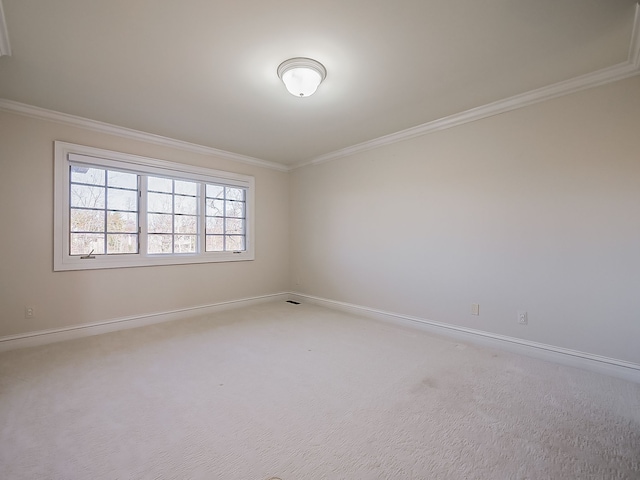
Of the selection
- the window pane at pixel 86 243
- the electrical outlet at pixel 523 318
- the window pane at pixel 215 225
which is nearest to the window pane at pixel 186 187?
the window pane at pixel 215 225

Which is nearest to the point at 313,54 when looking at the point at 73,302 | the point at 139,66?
the point at 139,66

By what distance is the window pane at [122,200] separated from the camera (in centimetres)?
367

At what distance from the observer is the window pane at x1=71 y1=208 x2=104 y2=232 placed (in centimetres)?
343

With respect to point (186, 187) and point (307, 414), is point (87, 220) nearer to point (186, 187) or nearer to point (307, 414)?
point (186, 187)

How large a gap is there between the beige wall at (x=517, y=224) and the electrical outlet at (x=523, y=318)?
43mm

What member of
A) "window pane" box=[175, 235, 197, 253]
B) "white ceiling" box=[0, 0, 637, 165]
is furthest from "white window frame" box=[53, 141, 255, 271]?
"white ceiling" box=[0, 0, 637, 165]

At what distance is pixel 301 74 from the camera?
2.38 meters

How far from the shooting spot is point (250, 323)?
3949 millimetres

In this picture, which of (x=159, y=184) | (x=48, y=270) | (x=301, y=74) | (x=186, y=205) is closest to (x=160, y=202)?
(x=159, y=184)

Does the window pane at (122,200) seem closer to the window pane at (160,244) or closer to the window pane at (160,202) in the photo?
the window pane at (160,202)

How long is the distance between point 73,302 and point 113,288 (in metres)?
0.40

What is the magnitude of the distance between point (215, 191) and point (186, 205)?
1.71ft

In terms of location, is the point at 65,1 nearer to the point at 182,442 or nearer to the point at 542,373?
the point at 182,442

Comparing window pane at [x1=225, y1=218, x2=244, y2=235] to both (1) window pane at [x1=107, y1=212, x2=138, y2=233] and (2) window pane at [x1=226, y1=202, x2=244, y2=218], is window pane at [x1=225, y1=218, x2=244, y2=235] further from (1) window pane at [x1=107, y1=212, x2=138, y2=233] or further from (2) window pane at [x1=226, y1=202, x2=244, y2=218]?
(1) window pane at [x1=107, y1=212, x2=138, y2=233]
